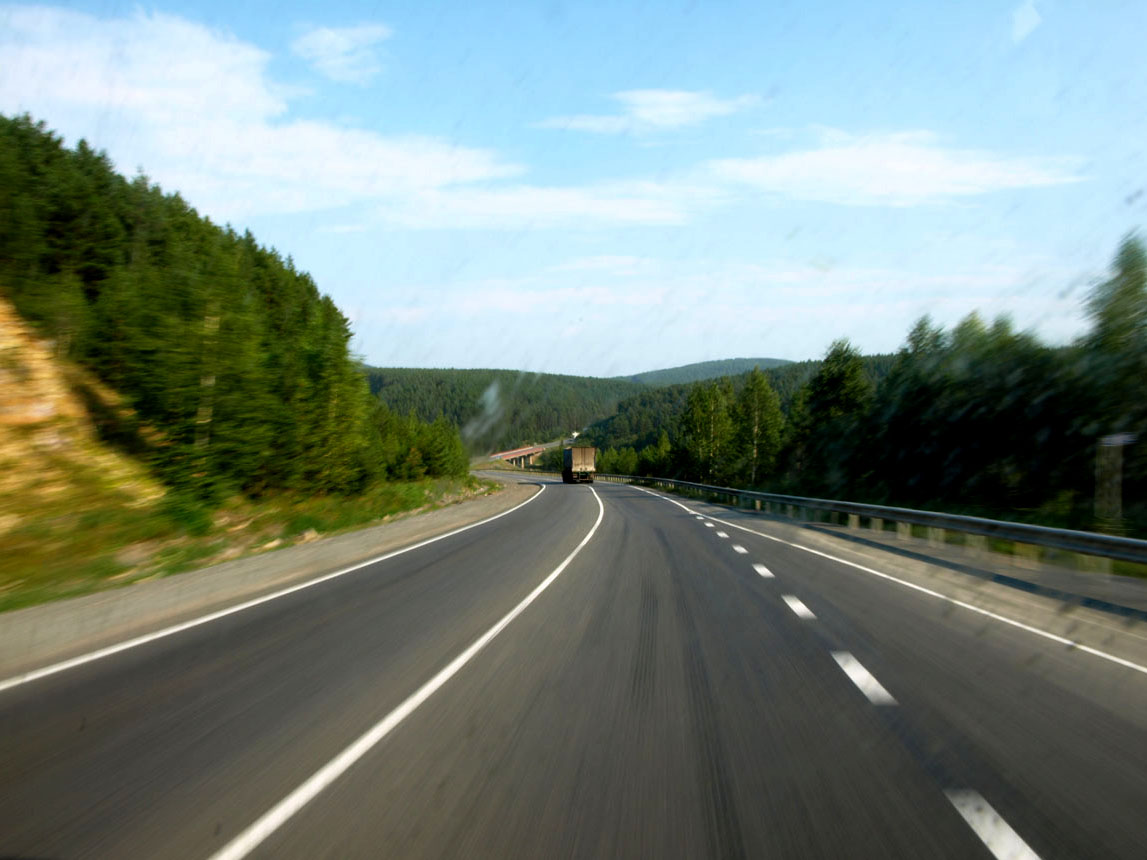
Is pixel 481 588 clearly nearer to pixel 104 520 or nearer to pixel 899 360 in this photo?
pixel 104 520

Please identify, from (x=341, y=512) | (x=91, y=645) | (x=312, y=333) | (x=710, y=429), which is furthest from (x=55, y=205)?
(x=710, y=429)

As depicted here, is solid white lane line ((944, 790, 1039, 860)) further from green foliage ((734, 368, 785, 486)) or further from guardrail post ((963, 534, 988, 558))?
green foliage ((734, 368, 785, 486))

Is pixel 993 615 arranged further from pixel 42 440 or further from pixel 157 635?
pixel 42 440

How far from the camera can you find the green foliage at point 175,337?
23312mm

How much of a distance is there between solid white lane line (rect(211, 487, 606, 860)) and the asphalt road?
18mm

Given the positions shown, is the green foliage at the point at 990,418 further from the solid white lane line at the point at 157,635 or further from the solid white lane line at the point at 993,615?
the solid white lane line at the point at 157,635

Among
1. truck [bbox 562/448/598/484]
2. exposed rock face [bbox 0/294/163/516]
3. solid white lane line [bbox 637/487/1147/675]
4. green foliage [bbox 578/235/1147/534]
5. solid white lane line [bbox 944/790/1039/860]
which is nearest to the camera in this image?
solid white lane line [bbox 944/790/1039/860]

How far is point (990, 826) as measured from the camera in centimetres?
373

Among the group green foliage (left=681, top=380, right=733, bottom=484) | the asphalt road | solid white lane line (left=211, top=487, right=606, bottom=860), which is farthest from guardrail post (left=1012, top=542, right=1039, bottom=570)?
green foliage (left=681, top=380, right=733, bottom=484)

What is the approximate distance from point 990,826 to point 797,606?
6268mm

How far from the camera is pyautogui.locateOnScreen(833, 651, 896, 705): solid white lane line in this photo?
5.86 metres

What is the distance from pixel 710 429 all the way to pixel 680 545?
297 ft

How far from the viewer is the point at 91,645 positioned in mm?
8078

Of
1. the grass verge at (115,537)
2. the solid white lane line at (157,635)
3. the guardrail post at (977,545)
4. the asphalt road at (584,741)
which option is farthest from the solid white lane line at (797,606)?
the grass verge at (115,537)
